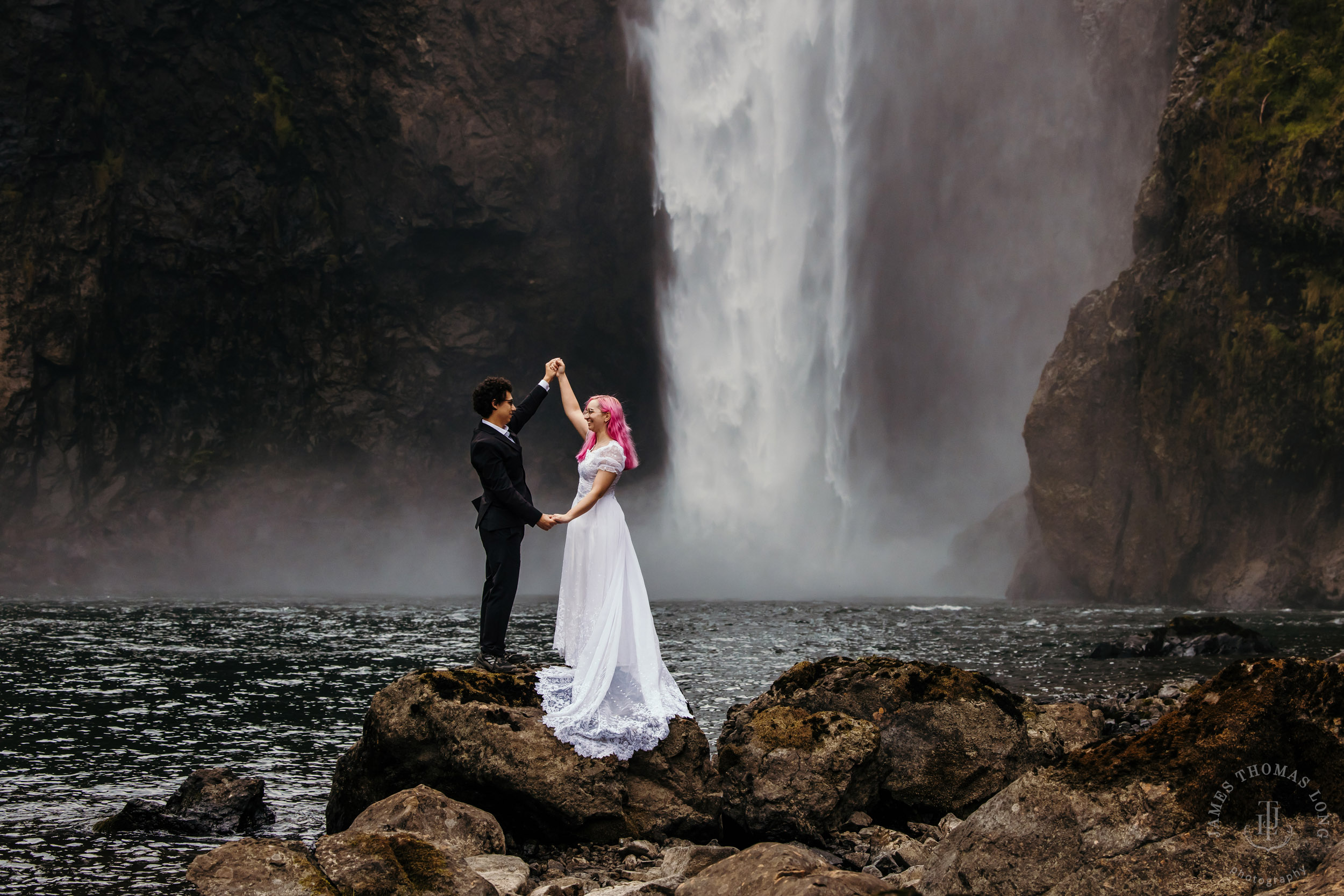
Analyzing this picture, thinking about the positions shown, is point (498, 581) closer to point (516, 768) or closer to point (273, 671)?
point (516, 768)

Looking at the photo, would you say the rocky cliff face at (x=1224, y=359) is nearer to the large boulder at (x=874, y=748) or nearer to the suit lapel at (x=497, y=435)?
the large boulder at (x=874, y=748)

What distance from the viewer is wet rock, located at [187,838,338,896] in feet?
20.1

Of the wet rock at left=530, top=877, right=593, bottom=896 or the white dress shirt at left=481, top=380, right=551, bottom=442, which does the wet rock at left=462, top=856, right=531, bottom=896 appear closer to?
the wet rock at left=530, top=877, right=593, bottom=896

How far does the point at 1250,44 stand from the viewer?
3709 cm

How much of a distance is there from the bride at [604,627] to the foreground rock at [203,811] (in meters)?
2.67

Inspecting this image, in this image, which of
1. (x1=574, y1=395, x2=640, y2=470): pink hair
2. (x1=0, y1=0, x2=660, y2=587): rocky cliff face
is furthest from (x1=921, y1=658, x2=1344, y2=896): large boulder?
(x1=0, y1=0, x2=660, y2=587): rocky cliff face

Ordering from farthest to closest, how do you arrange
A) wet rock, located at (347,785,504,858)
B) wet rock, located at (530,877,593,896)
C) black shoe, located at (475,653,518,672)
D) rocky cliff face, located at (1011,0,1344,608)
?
rocky cliff face, located at (1011,0,1344,608) → black shoe, located at (475,653,518,672) → wet rock, located at (347,785,504,858) → wet rock, located at (530,877,593,896)

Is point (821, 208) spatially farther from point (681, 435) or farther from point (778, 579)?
point (778, 579)

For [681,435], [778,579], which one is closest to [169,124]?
[681,435]

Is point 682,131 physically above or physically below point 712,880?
above

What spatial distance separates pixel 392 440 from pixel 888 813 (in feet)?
162

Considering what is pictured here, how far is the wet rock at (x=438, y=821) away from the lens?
7.50 meters

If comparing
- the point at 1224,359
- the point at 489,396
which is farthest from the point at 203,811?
the point at 1224,359

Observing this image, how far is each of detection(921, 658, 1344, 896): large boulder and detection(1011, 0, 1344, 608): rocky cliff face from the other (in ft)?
106
